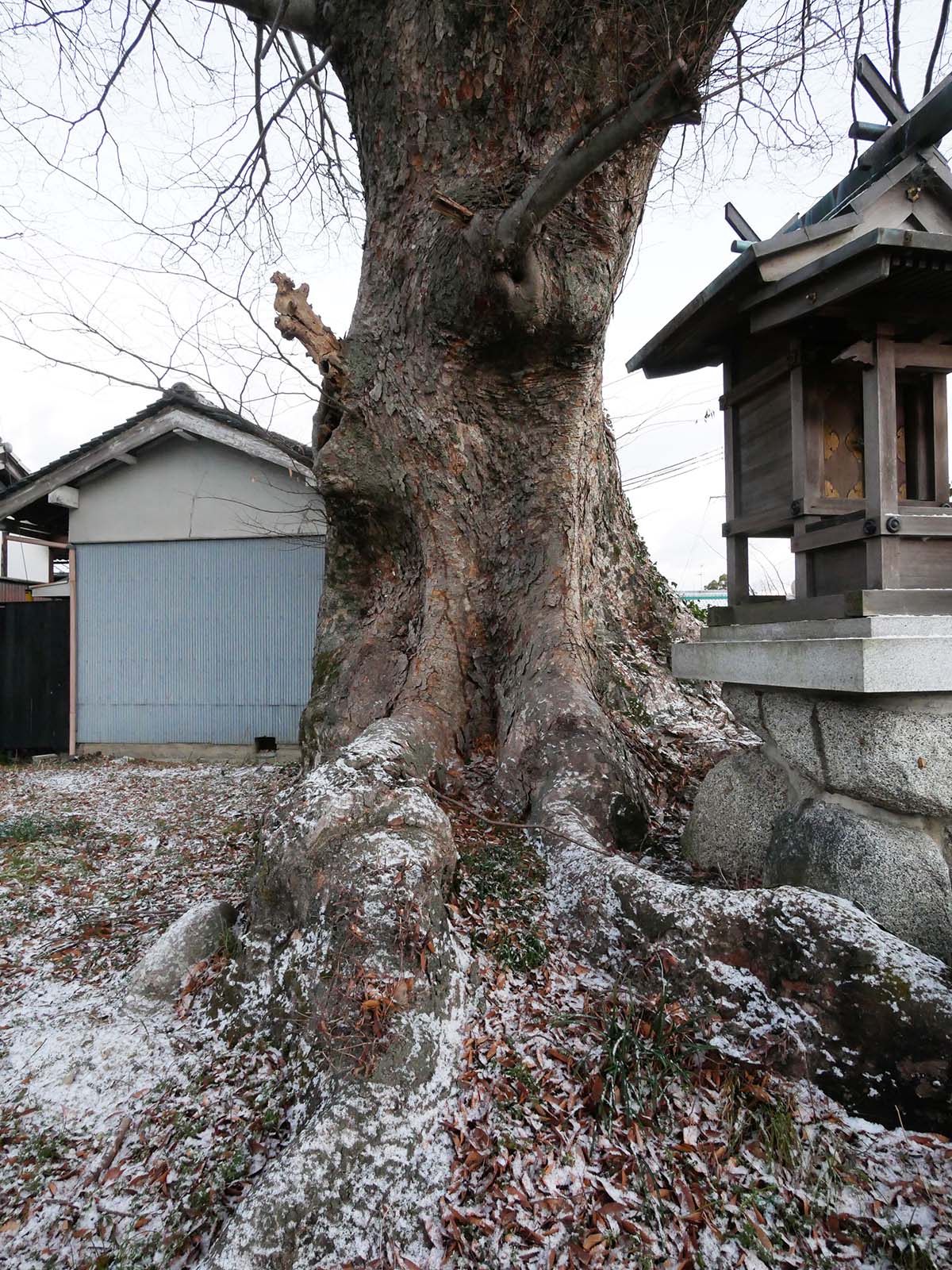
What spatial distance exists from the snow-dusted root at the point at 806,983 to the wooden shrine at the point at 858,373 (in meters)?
1.06

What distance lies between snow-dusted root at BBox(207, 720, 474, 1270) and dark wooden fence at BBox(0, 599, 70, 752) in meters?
7.34

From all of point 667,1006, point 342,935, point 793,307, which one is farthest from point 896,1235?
point 793,307

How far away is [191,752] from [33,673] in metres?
2.40

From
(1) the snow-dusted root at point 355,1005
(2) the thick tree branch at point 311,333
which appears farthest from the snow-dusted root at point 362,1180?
(2) the thick tree branch at point 311,333

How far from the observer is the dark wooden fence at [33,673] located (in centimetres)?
852

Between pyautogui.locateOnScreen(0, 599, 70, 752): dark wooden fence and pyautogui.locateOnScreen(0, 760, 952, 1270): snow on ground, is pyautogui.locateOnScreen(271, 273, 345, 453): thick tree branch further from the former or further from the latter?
pyautogui.locateOnScreen(0, 599, 70, 752): dark wooden fence

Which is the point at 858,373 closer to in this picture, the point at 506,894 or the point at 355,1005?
the point at 506,894

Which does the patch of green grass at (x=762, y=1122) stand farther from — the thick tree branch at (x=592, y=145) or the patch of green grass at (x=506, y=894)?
the thick tree branch at (x=592, y=145)

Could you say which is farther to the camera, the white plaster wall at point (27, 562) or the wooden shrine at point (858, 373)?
the white plaster wall at point (27, 562)

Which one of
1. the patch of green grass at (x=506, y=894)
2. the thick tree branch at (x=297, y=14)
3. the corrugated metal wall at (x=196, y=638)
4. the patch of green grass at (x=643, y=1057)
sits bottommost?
the patch of green grass at (x=643, y=1057)

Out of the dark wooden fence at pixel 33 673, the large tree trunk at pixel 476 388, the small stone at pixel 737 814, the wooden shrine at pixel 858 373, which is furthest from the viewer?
the dark wooden fence at pixel 33 673

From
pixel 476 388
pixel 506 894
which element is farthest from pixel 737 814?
pixel 476 388

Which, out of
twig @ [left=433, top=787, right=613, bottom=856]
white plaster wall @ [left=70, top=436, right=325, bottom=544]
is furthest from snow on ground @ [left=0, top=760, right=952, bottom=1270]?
white plaster wall @ [left=70, top=436, right=325, bottom=544]

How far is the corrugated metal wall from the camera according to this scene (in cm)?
807
